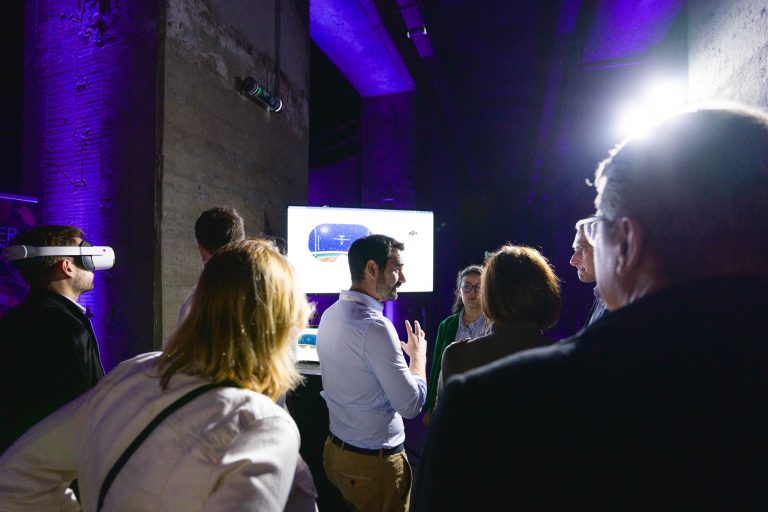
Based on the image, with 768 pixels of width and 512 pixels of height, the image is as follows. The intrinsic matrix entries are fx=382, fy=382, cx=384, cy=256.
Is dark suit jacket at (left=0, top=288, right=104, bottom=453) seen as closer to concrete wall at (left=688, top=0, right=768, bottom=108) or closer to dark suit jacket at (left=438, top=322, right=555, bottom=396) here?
dark suit jacket at (left=438, top=322, right=555, bottom=396)

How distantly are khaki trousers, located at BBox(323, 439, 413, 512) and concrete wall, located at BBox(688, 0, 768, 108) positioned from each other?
95.6 inches

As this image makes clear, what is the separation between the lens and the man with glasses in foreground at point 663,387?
0.50m

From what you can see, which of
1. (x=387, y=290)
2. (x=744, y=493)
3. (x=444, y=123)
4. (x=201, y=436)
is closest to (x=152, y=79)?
(x=387, y=290)

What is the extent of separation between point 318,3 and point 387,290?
335cm

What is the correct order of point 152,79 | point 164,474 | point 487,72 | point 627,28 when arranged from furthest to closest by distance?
point 487,72
point 627,28
point 152,79
point 164,474

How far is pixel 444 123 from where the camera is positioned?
24.9ft

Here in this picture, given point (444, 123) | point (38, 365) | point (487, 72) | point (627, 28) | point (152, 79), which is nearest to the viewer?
point (38, 365)

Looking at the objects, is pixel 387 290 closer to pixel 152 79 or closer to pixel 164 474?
pixel 164 474

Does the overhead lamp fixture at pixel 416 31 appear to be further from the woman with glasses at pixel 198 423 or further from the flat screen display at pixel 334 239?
the woman with glasses at pixel 198 423

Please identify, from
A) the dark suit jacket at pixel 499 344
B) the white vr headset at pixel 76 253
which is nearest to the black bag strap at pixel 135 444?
the dark suit jacket at pixel 499 344

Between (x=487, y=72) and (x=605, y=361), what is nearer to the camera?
(x=605, y=361)

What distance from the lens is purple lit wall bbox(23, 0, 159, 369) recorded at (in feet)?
7.47

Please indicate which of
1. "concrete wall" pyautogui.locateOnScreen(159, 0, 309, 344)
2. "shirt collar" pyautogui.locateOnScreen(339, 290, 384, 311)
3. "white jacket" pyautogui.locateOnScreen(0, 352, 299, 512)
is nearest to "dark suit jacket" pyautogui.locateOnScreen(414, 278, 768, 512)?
"white jacket" pyautogui.locateOnScreen(0, 352, 299, 512)

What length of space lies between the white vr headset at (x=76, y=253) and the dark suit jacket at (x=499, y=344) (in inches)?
74.7
